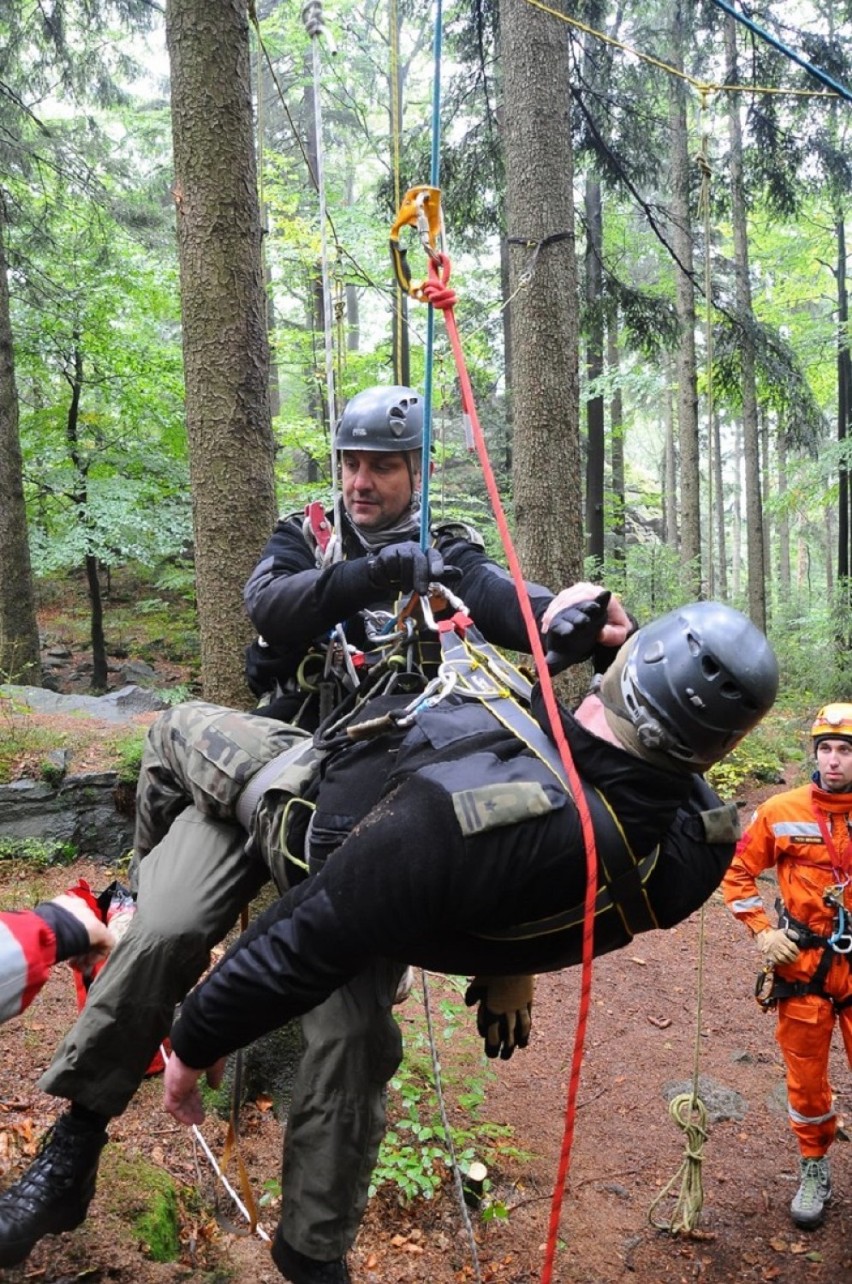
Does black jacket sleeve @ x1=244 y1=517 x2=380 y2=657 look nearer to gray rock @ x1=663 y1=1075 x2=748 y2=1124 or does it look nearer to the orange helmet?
the orange helmet

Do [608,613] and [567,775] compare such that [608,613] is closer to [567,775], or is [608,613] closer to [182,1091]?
[567,775]

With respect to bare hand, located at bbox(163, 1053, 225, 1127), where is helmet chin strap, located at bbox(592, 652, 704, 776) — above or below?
above

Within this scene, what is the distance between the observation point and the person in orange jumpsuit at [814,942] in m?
4.39

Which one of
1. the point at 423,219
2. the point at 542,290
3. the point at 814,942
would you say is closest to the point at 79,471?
the point at 542,290

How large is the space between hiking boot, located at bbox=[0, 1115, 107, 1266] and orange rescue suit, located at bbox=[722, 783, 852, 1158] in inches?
129

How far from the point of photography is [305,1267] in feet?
7.41

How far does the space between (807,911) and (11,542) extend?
28.8 ft

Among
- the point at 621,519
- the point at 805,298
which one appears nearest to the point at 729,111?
the point at 805,298

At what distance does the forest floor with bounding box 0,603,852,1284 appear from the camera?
3.05 m

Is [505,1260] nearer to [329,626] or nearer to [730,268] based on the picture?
[329,626]

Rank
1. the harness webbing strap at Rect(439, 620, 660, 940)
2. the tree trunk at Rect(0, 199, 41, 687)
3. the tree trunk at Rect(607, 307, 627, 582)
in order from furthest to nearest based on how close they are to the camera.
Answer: the tree trunk at Rect(607, 307, 627, 582) → the tree trunk at Rect(0, 199, 41, 687) → the harness webbing strap at Rect(439, 620, 660, 940)

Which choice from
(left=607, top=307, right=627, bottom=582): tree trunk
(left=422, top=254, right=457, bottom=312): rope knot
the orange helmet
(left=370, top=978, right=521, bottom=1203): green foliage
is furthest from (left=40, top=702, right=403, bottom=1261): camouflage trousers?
(left=607, top=307, right=627, bottom=582): tree trunk

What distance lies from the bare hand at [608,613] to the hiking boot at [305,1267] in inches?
63.7

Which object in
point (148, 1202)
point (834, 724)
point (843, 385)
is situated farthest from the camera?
point (843, 385)
